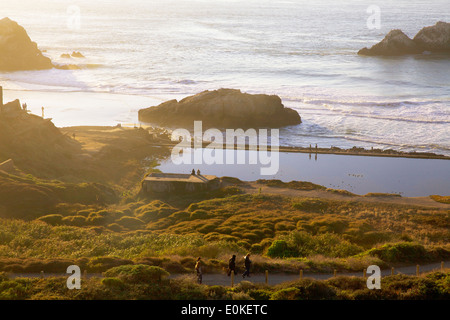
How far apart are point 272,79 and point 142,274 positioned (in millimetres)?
85060

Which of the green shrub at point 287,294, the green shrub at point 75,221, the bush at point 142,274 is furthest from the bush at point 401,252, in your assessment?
the green shrub at point 75,221

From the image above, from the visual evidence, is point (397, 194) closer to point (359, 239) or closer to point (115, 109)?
point (359, 239)

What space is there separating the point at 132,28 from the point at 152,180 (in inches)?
6344

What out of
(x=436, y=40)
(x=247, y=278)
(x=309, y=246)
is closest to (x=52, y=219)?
(x=309, y=246)

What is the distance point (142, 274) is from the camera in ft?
68.2

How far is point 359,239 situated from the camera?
1184 inches

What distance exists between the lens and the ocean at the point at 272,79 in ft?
220

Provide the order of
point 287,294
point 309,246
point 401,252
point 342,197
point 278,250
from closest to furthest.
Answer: point 287,294 → point 401,252 → point 278,250 → point 309,246 → point 342,197

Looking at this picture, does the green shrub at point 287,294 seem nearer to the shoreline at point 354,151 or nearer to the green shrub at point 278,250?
the green shrub at point 278,250

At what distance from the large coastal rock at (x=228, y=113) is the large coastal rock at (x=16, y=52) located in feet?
196

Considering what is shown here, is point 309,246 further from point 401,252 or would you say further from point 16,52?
point 16,52

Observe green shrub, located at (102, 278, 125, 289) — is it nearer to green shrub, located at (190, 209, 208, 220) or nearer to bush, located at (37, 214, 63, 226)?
bush, located at (37, 214, 63, 226)

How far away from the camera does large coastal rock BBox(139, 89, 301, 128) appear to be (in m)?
67.1

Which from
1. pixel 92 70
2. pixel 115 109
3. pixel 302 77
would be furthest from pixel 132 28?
pixel 115 109
